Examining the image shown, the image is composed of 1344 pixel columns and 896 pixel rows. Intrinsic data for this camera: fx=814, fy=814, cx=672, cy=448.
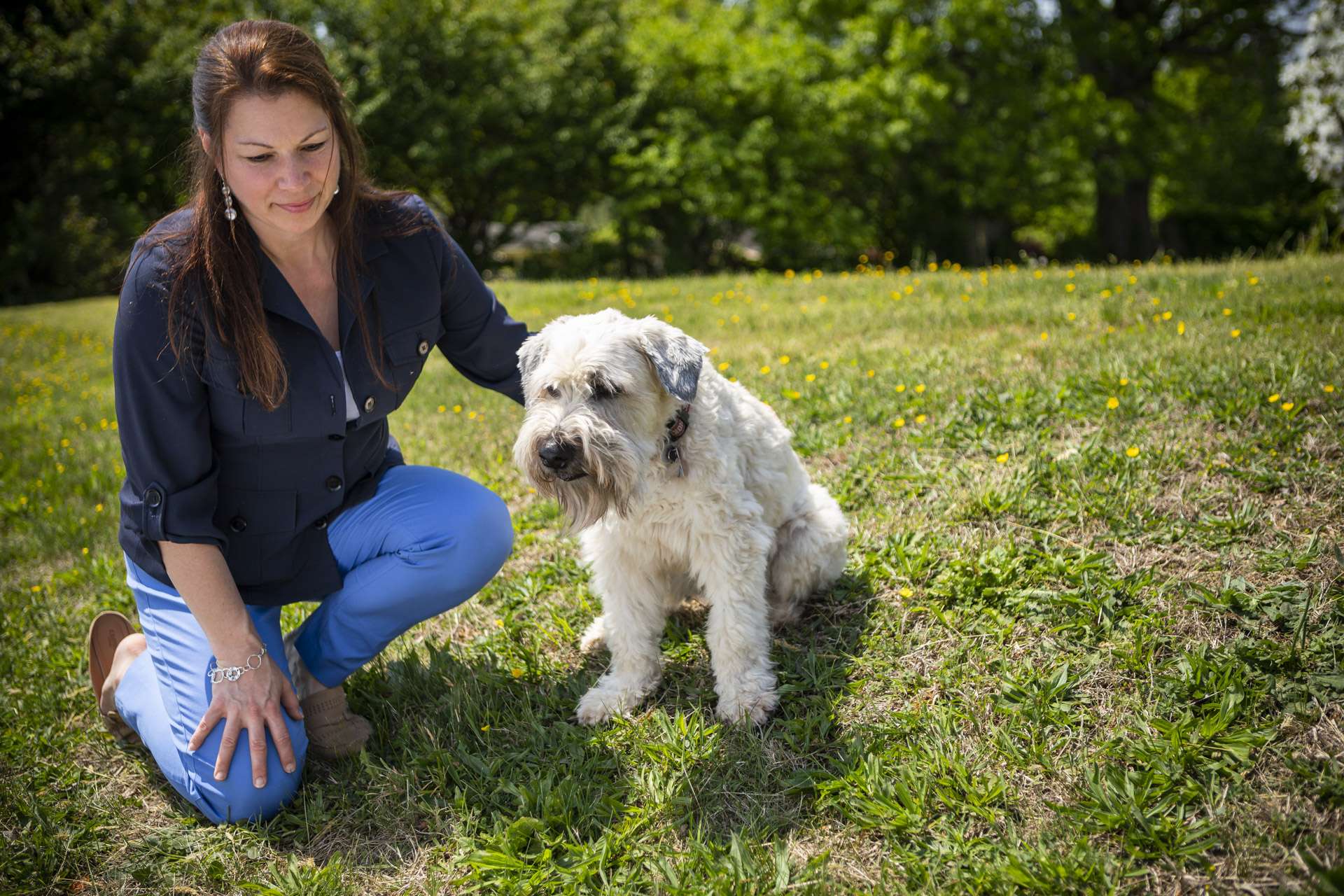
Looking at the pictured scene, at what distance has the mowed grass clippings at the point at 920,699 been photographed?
2314mm

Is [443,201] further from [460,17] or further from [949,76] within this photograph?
Answer: [949,76]

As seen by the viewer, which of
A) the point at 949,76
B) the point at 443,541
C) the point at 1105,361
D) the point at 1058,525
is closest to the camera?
the point at 443,541

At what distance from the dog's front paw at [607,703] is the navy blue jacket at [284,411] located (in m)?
1.08

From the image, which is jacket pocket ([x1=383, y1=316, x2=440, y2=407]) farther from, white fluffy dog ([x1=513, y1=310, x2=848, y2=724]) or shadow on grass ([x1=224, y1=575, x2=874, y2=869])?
shadow on grass ([x1=224, y1=575, x2=874, y2=869])

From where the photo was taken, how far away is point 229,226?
271cm

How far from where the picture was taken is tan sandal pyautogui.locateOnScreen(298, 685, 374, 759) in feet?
10.0

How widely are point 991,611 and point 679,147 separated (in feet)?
53.1

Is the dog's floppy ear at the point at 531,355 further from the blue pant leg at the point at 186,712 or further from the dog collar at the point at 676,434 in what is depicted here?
the blue pant leg at the point at 186,712

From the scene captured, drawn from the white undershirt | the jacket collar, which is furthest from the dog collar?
the jacket collar

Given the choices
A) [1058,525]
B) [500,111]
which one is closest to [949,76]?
[500,111]

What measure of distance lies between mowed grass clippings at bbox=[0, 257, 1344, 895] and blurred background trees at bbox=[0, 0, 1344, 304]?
43.3 ft

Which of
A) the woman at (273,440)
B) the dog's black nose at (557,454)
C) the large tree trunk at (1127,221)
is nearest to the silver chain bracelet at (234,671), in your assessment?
the woman at (273,440)

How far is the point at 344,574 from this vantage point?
3.19 metres

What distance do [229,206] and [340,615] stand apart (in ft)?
4.92
